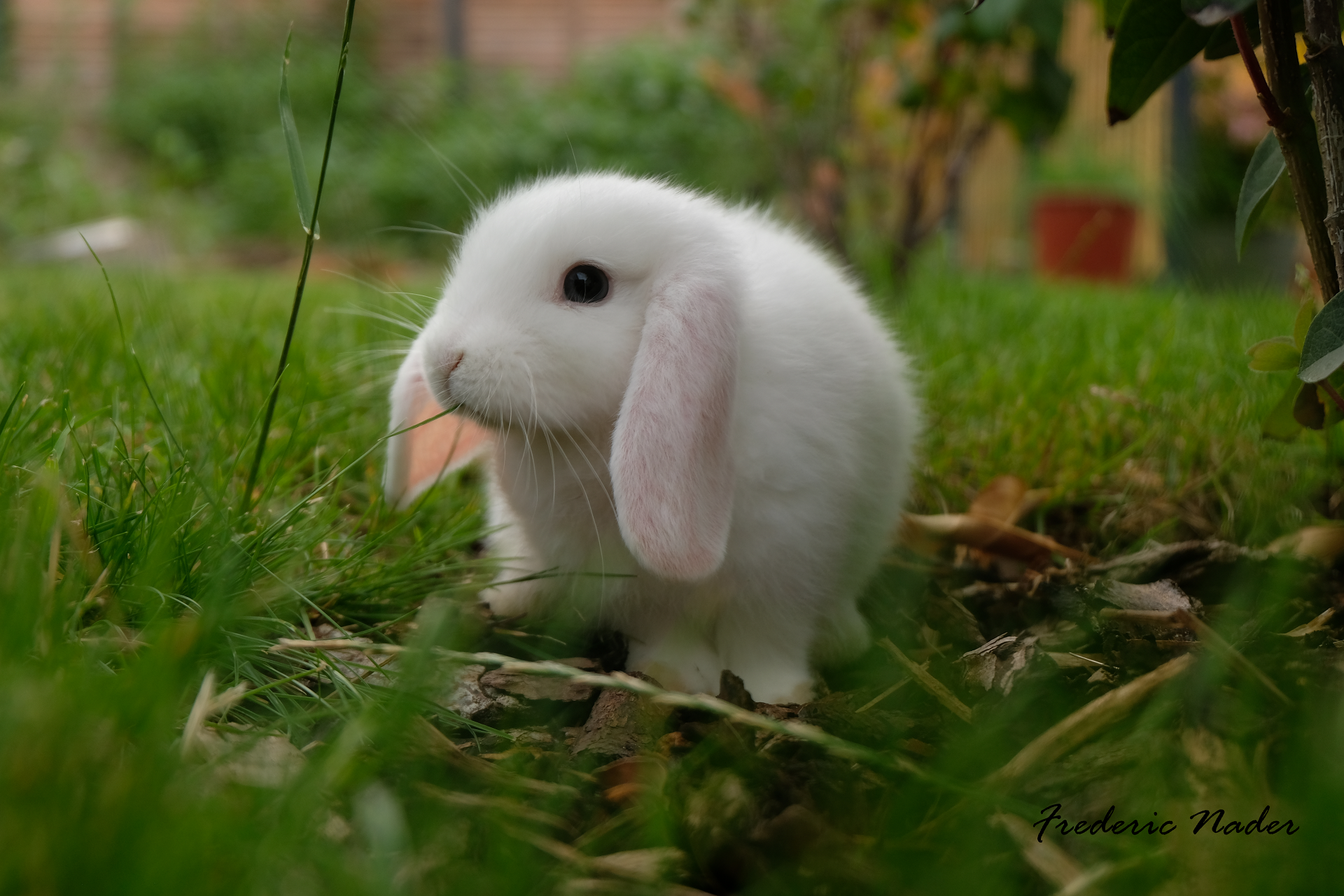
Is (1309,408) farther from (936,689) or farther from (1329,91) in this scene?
(936,689)

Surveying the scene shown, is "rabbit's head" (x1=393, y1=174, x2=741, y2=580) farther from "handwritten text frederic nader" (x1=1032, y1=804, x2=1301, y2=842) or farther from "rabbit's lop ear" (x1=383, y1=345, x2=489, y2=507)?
"handwritten text frederic nader" (x1=1032, y1=804, x2=1301, y2=842)

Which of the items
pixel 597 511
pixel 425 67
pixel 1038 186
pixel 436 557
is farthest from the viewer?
pixel 425 67

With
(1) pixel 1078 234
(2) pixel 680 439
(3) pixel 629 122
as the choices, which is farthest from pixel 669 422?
(3) pixel 629 122

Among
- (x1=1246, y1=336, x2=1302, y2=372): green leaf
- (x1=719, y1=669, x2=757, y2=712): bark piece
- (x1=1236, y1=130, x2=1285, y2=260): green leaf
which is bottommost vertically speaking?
(x1=719, y1=669, x2=757, y2=712): bark piece

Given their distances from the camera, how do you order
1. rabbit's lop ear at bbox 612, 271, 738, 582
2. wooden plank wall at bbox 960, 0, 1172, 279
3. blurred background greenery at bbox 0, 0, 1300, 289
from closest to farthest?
rabbit's lop ear at bbox 612, 271, 738, 582 < blurred background greenery at bbox 0, 0, 1300, 289 < wooden plank wall at bbox 960, 0, 1172, 279

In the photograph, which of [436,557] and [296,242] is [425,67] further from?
[436,557]

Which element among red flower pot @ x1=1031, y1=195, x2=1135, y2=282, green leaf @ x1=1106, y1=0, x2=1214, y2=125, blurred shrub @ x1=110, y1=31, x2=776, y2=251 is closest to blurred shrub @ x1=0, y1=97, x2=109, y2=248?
blurred shrub @ x1=110, y1=31, x2=776, y2=251

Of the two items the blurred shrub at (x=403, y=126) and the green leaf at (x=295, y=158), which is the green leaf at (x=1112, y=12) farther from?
the blurred shrub at (x=403, y=126)

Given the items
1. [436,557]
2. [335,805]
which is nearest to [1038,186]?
[436,557]
